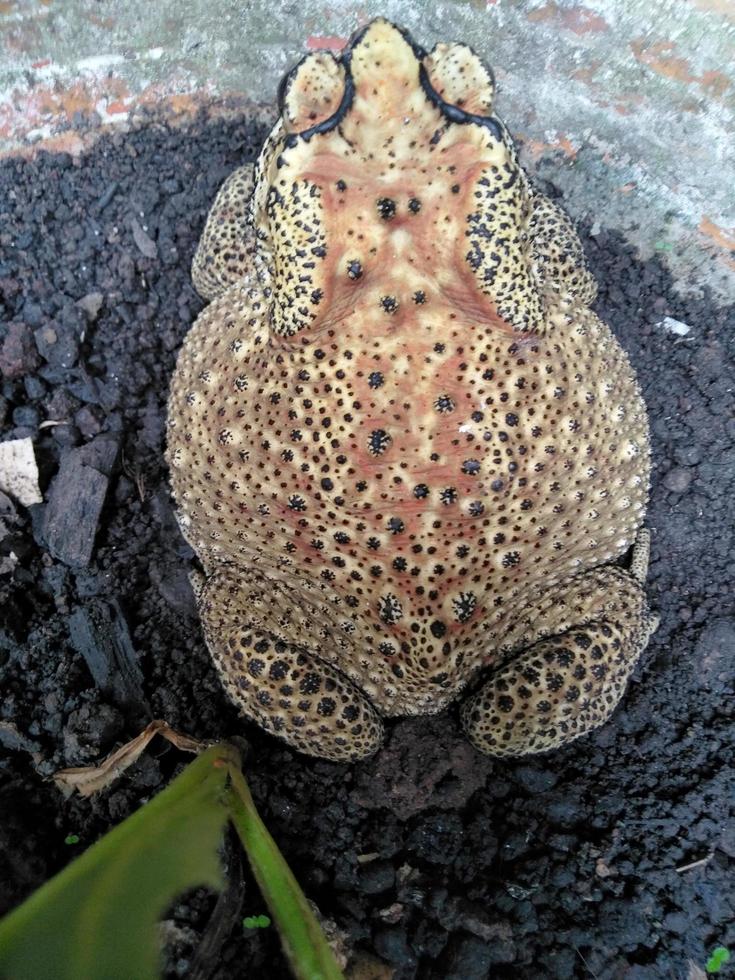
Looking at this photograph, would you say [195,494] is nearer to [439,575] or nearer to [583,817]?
[439,575]

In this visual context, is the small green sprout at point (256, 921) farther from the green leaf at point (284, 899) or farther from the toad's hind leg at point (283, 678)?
the toad's hind leg at point (283, 678)

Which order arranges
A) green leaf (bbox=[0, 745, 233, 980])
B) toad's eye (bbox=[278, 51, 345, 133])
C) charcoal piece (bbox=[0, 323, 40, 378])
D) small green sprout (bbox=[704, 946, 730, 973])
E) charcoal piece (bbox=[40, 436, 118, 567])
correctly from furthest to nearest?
charcoal piece (bbox=[0, 323, 40, 378])
charcoal piece (bbox=[40, 436, 118, 567])
small green sprout (bbox=[704, 946, 730, 973])
toad's eye (bbox=[278, 51, 345, 133])
green leaf (bbox=[0, 745, 233, 980])

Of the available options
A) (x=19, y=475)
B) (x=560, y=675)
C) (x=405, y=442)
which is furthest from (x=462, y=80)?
(x=19, y=475)

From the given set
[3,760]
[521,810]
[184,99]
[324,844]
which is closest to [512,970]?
[521,810]

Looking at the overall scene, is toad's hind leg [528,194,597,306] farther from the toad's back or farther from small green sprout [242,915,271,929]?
small green sprout [242,915,271,929]

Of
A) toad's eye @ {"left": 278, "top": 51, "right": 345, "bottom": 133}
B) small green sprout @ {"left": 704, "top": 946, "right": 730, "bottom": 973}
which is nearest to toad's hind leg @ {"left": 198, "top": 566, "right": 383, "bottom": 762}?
small green sprout @ {"left": 704, "top": 946, "right": 730, "bottom": 973}

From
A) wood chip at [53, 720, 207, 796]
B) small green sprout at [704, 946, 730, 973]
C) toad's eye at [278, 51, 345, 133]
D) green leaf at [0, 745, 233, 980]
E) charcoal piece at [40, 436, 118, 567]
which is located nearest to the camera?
green leaf at [0, 745, 233, 980]
